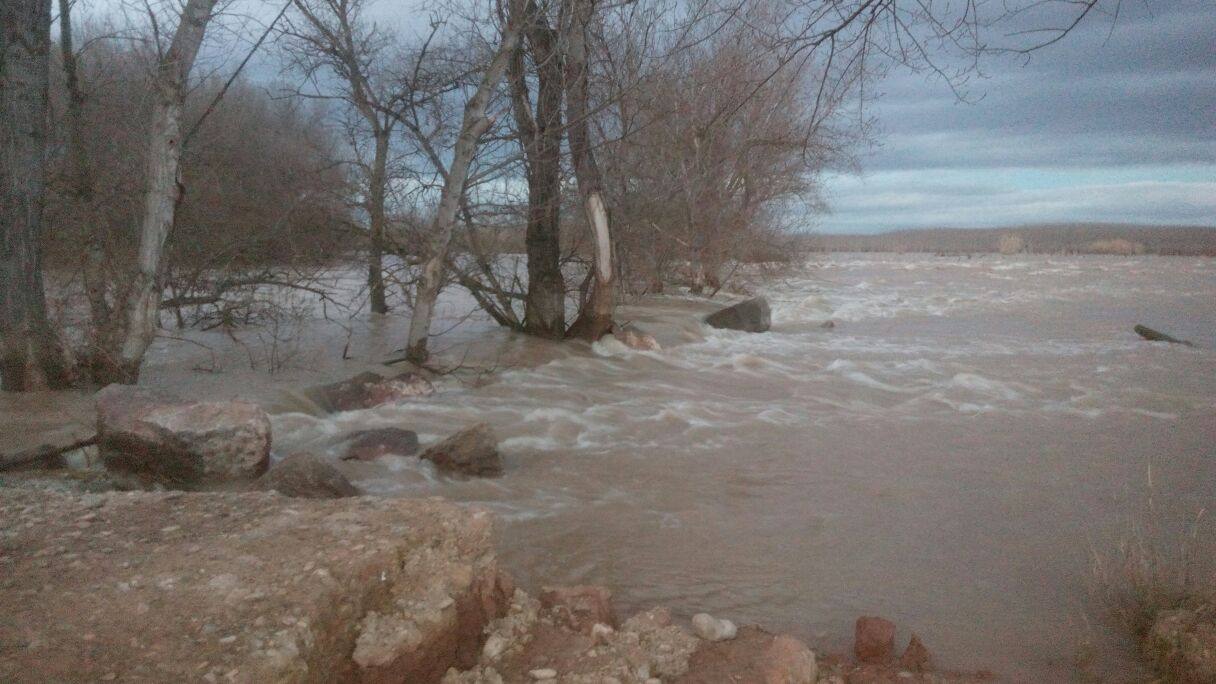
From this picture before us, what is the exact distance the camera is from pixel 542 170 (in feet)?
45.0

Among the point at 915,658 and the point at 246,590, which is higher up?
the point at 246,590

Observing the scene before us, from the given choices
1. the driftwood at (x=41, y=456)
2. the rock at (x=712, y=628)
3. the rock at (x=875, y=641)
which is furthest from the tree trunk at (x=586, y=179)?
the rock at (x=875, y=641)

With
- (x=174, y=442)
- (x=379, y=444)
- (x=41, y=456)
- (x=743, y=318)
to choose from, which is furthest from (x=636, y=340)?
(x=41, y=456)

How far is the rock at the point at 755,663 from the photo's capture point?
371cm

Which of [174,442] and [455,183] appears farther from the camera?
[455,183]

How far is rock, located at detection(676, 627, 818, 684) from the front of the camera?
3.71 m

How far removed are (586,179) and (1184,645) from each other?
10.5 metres

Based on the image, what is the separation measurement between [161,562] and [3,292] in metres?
6.83

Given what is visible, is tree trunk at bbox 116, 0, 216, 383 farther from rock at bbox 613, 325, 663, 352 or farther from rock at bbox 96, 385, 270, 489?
rock at bbox 613, 325, 663, 352

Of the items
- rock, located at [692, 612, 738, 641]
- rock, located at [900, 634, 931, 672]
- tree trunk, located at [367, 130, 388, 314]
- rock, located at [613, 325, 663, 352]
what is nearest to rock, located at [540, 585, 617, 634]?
rock, located at [692, 612, 738, 641]

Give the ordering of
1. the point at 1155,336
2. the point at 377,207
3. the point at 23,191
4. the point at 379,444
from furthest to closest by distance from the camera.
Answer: the point at 1155,336, the point at 377,207, the point at 23,191, the point at 379,444

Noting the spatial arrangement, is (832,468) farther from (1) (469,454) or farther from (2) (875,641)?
(2) (875,641)

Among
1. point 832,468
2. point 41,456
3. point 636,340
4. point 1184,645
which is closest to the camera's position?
point 1184,645

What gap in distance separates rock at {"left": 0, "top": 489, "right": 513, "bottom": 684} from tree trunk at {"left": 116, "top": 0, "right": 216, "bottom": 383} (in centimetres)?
454
